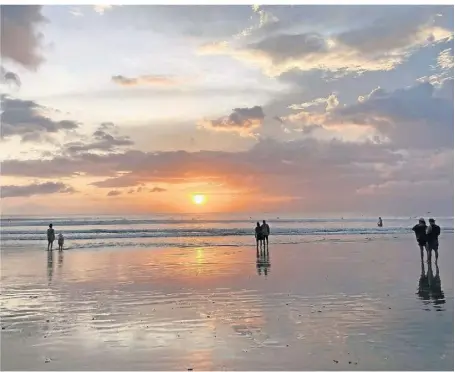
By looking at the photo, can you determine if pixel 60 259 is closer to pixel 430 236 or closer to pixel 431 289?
pixel 430 236

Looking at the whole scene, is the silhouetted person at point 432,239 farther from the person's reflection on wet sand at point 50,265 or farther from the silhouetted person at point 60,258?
the silhouetted person at point 60,258

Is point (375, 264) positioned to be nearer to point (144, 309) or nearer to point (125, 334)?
point (144, 309)

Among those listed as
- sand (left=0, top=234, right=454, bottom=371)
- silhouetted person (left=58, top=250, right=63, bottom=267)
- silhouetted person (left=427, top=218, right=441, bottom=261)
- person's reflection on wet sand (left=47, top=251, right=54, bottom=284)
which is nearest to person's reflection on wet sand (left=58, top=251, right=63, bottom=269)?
silhouetted person (left=58, top=250, right=63, bottom=267)

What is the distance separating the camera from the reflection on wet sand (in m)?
13.0

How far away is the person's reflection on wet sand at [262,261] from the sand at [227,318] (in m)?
0.20

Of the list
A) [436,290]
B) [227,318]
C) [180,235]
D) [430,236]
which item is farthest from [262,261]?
[180,235]

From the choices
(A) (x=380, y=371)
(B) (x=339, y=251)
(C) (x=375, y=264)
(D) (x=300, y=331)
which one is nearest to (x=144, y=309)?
(D) (x=300, y=331)

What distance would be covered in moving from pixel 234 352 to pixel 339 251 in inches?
811

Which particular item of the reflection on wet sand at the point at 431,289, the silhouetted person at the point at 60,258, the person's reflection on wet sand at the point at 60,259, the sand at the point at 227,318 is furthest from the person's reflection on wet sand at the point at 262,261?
the silhouetted person at the point at 60,258

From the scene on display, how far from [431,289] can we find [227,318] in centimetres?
687

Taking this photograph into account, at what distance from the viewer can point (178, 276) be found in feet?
60.0

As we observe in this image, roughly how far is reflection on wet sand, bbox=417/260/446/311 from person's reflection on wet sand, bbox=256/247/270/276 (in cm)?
527

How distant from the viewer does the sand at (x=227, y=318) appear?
8539 mm

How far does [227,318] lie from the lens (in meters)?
11.3
